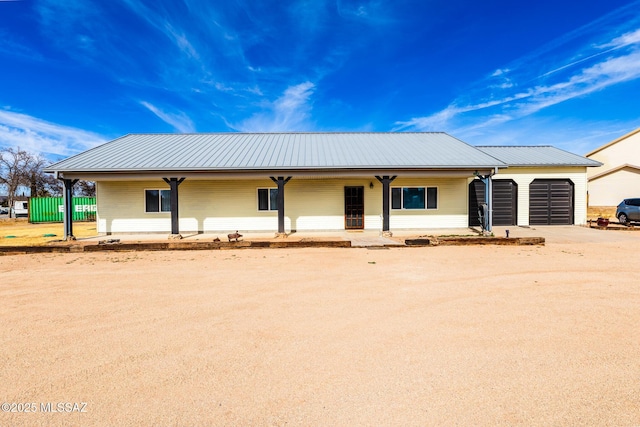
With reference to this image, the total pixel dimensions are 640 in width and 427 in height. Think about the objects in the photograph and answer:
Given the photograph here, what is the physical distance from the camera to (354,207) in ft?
44.5

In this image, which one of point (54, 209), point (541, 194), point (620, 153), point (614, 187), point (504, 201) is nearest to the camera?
point (504, 201)

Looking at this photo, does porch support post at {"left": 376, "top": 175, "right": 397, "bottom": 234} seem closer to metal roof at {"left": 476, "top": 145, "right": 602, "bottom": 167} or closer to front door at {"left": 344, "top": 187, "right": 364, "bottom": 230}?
front door at {"left": 344, "top": 187, "right": 364, "bottom": 230}

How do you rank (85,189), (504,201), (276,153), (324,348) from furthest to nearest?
(85,189), (504,201), (276,153), (324,348)

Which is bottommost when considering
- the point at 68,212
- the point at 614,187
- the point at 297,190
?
the point at 68,212

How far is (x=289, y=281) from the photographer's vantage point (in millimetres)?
5590

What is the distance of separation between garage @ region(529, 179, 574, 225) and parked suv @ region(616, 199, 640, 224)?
2.90 m

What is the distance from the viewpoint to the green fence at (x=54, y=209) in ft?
70.0

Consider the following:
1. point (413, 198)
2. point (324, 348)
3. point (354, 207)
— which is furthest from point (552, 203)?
point (324, 348)

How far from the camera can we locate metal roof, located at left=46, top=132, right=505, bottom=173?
11.8 metres

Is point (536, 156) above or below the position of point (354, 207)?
above

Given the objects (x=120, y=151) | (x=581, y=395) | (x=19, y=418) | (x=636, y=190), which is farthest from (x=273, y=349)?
(x=636, y=190)

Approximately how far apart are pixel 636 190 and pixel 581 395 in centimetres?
2656

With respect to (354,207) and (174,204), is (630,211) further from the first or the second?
(174,204)

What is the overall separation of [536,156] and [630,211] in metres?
5.09
